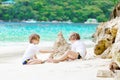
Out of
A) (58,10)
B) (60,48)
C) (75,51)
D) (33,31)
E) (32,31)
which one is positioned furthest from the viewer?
(58,10)

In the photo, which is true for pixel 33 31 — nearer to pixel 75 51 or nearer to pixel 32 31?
pixel 32 31

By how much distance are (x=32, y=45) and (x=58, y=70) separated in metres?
2.03

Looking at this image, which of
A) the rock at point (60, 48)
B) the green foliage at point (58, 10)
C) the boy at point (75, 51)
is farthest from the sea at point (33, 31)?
the green foliage at point (58, 10)

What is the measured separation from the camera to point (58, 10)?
8212 cm

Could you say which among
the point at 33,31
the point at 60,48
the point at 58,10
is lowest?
the point at 58,10

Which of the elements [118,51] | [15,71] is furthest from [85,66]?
[118,51]

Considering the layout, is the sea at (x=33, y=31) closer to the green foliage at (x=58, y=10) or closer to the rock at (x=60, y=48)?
the rock at (x=60, y=48)

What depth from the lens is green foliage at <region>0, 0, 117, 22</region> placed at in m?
79.2

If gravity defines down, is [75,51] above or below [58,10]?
above

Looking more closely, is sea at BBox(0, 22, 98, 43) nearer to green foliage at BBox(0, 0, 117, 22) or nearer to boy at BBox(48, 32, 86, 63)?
boy at BBox(48, 32, 86, 63)

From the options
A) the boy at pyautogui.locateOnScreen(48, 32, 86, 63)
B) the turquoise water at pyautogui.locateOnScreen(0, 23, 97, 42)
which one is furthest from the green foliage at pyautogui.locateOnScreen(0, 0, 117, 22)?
the boy at pyautogui.locateOnScreen(48, 32, 86, 63)

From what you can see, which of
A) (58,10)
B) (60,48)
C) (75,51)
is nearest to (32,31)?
(58,10)

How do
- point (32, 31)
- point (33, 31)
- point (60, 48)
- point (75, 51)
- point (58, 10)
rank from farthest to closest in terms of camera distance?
point (58, 10) → point (33, 31) → point (32, 31) → point (60, 48) → point (75, 51)

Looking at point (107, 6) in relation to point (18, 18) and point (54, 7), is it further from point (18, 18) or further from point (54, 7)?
point (18, 18)
